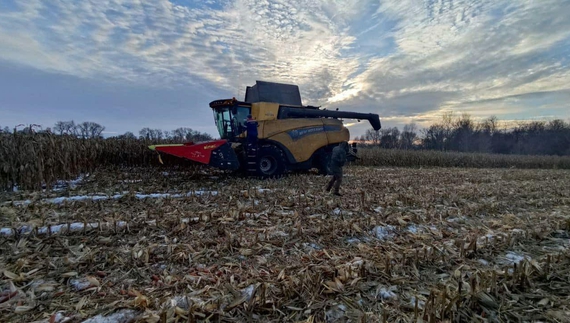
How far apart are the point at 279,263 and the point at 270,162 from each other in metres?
7.57

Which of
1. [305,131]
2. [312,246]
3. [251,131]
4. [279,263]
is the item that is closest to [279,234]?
[312,246]

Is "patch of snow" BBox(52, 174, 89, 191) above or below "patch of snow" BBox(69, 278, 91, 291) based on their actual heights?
above

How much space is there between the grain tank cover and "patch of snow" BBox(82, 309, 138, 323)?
10.0 meters

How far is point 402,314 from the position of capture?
2.38 meters

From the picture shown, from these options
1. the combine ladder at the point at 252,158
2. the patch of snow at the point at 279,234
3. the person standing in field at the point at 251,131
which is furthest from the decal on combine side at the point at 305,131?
the patch of snow at the point at 279,234

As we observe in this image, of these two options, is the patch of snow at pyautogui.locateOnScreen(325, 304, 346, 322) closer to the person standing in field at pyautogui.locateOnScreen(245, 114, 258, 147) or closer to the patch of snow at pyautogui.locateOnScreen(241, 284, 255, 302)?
the patch of snow at pyautogui.locateOnScreen(241, 284, 255, 302)

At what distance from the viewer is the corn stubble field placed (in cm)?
246

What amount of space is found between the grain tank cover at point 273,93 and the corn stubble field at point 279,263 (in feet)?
21.9

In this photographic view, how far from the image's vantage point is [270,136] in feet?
34.7

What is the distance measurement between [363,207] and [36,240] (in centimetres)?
545

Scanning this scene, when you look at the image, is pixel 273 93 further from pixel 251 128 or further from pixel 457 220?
pixel 457 220

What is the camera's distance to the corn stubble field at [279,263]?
8.05 feet

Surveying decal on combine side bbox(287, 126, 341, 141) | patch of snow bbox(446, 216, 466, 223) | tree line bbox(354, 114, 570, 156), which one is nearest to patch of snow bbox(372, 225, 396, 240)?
patch of snow bbox(446, 216, 466, 223)

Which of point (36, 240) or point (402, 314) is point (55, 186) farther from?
point (402, 314)
